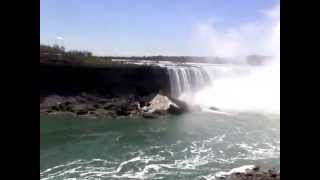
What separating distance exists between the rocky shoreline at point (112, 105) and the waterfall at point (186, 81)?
109 cm

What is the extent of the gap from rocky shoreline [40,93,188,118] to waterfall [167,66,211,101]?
1086mm

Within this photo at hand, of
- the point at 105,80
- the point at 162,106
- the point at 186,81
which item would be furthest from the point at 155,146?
the point at 186,81


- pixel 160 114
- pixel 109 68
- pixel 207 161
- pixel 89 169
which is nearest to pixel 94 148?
pixel 89 169

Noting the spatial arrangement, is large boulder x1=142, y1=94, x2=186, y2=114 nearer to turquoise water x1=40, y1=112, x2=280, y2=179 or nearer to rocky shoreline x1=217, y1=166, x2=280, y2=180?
turquoise water x1=40, y1=112, x2=280, y2=179

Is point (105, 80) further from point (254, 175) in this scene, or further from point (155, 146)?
point (254, 175)

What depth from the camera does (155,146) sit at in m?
12.0

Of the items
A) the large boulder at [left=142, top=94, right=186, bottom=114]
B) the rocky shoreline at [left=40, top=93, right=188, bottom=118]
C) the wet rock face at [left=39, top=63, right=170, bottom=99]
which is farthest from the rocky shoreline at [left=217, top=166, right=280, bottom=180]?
the wet rock face at [left=39, top=63, right=170, bottom=99]

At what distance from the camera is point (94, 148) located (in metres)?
11.8

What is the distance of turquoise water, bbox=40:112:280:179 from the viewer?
9.42 metres

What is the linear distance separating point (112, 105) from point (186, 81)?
4.15 m

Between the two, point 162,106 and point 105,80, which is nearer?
point 162,106

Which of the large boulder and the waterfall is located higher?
the waterfall

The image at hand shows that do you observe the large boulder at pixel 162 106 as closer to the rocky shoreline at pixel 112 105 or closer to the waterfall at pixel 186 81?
the rocky shoreline at pixel 112 105

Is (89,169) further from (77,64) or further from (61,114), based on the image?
(77,64)
